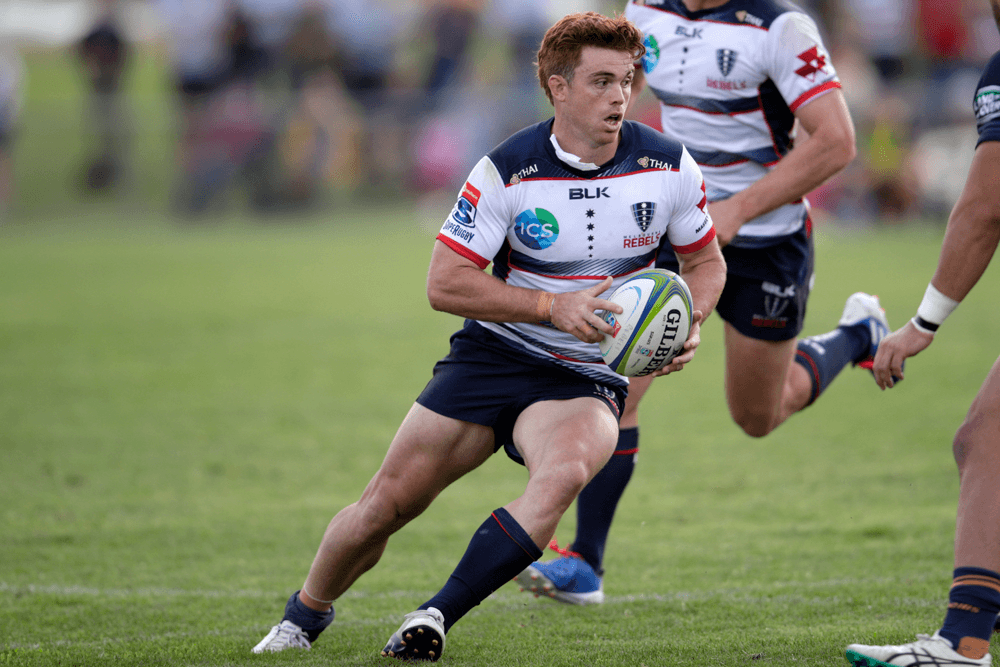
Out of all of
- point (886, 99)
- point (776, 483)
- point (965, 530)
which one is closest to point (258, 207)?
point (886, 99)

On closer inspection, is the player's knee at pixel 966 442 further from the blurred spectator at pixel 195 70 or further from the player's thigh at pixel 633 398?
the blurred spectator at pixel 195 70

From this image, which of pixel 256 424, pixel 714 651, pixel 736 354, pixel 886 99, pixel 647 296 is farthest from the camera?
pixel 886 99

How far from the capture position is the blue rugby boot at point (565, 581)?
4.57 metres

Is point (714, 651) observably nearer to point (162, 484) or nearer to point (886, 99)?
point (162, 484)

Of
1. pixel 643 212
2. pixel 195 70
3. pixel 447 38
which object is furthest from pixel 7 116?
pixel 643 212

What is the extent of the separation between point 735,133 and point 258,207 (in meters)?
14.8

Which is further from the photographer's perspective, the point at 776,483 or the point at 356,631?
the point at 776,483

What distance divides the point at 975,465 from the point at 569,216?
1535 millimetres

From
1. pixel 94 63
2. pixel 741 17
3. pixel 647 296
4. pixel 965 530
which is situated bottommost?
pixel 965 530

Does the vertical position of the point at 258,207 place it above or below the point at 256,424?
above

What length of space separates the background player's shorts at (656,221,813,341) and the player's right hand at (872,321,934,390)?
1.26m

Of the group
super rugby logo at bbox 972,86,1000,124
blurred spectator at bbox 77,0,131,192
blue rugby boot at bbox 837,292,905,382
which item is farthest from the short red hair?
blurred spectator at bbox 77,0,131,192

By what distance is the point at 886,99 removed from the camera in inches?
675

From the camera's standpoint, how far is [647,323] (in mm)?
3674
